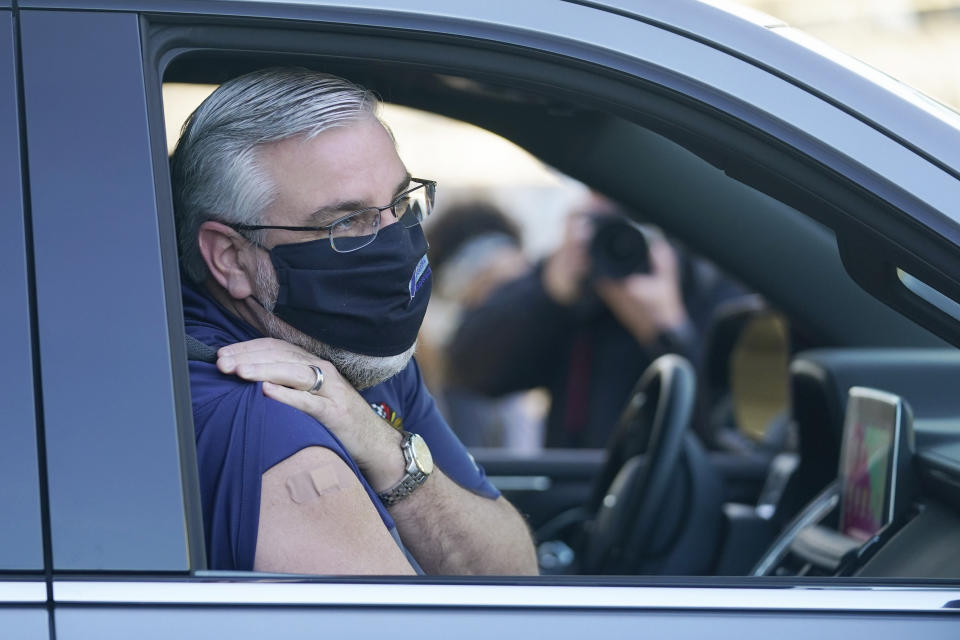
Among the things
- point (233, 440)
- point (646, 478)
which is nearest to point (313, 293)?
point (233, 440)

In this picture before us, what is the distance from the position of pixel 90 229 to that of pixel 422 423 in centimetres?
96

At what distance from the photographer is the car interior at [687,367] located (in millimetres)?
1384

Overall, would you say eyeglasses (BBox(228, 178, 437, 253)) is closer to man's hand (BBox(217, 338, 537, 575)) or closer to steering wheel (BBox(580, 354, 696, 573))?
man's hand (BBox(217, 338, 537, 575))

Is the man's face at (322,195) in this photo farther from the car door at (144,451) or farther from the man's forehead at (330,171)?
Answer: the car door at (144,451)

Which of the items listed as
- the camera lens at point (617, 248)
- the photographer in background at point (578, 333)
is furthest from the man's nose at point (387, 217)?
the photographer in background at point (578, 333)

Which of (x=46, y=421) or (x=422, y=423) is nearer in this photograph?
(x=46, y=421)

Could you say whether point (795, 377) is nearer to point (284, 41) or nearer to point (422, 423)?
point (422, 423)

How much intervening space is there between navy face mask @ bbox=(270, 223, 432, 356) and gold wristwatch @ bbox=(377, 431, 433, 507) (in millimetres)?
153

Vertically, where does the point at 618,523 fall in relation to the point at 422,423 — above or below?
below

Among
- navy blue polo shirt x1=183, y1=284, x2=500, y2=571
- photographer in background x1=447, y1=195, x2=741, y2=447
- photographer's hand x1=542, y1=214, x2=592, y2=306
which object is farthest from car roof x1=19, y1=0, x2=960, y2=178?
photographer's hand x1=542, y1=214, x2=592, y2=306

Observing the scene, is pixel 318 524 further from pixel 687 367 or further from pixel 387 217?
pixel 687 367

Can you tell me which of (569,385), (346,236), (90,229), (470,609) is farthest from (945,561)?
(569,385)

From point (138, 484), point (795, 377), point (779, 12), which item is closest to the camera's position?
point (138, 484)

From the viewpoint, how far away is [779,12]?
1243 cm
